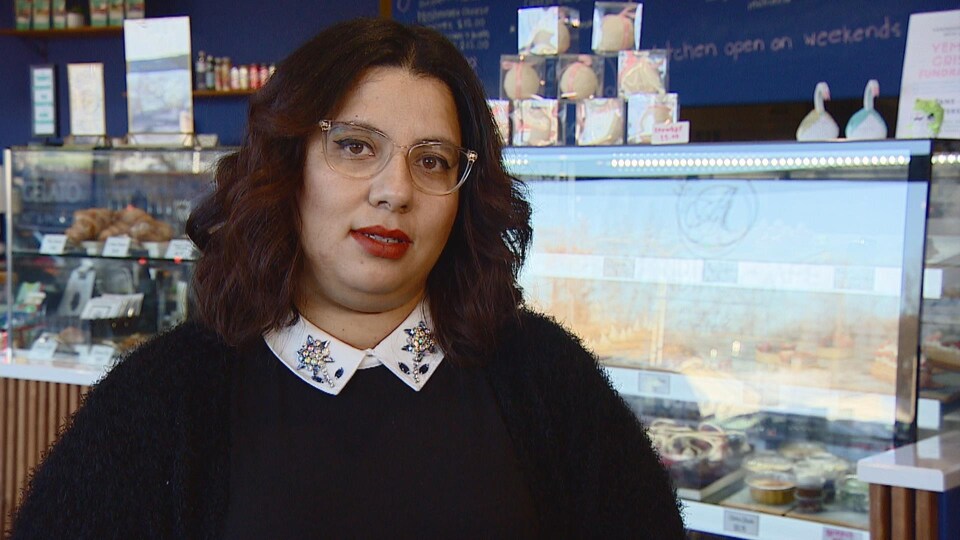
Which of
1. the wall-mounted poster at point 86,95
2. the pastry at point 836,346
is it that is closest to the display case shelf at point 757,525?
the pastry at point 836,346

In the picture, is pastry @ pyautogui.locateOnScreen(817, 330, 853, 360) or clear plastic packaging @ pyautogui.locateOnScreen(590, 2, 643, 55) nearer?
pastry @ pyautogui.locateOnScreen(817, 330, 853, 360)

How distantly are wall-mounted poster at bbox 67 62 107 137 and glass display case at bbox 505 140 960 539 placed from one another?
2193 millimetres

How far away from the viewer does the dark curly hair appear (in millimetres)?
1284

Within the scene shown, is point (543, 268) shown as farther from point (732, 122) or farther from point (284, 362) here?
point (732, 122)

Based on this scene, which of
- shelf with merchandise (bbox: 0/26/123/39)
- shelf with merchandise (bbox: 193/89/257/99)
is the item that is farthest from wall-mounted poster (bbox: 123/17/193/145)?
shelf with merchandise (bbox: 0/26/123/39)

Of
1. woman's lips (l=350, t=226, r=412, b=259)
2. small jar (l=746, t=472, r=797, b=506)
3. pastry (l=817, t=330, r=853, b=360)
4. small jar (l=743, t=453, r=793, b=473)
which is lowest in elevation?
small jar (l=746, t=472, r=797, b=506)

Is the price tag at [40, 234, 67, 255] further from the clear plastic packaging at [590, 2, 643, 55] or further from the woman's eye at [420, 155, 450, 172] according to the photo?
the woman's eye at [420, 155, 450, 172]

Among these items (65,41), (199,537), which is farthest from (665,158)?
(65,41)

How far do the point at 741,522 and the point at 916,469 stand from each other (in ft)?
2.05

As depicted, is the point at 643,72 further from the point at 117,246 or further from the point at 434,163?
the point at 117,246

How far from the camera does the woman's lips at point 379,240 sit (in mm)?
1265

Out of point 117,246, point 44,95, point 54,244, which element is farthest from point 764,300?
point 44,95

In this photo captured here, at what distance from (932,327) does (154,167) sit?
2.63 metres

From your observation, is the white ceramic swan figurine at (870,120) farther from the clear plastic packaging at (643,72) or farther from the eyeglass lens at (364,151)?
the eyeglass lens at (364,151)
